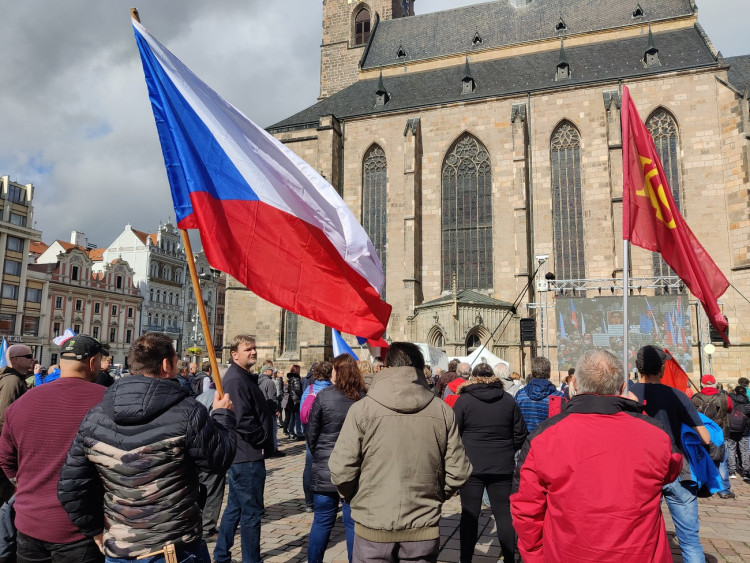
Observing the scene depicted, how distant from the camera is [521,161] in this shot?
24.6 meters

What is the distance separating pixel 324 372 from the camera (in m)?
6.52

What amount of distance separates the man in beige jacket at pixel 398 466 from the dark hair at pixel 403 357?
2 centimetres

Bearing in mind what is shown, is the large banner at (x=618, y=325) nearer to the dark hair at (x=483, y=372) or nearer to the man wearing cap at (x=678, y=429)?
the dark hair at (x=483, y=372)

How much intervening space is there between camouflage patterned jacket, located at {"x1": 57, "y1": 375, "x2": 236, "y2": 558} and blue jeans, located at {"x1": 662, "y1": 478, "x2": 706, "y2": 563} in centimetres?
324

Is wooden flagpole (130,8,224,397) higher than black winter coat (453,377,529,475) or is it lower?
higher

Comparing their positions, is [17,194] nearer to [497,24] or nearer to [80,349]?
[497,24]

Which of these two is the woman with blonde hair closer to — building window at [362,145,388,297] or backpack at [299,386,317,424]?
backpack at [299,386,317,424]

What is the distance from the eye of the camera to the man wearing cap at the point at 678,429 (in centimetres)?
395

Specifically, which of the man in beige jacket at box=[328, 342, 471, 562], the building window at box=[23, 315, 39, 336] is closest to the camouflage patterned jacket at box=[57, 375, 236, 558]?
the man in beige jacket at box=[328, 342, 471, 562]

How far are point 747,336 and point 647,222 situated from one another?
20.0 metres

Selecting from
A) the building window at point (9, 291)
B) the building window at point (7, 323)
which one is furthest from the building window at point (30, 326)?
the building window at point (9, 291)

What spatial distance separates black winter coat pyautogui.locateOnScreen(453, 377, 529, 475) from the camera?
14.8 ft

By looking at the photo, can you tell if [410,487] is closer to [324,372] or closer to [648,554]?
[648,554]

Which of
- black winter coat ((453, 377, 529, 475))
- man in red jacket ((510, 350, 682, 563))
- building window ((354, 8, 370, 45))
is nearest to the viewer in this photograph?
man in red jacket ((510, 350, 682, 563))
